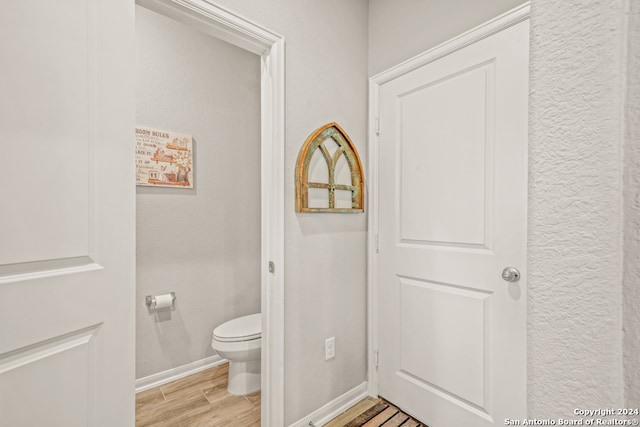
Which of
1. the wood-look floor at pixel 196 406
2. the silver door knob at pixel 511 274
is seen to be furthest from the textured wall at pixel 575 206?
the wood-look floor at pixel 196 406

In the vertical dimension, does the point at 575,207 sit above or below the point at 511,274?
above

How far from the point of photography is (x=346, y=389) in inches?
70.2

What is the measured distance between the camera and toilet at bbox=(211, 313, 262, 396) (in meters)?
1.85

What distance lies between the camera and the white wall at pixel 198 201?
2021 millimetres

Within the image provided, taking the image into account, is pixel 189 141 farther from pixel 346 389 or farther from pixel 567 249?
pixel 567 249

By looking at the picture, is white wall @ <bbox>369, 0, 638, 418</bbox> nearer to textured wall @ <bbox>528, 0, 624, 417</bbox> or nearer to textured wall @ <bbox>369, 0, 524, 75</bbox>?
textured wall @ <bbox>528, 0, 624, 417</bbox>

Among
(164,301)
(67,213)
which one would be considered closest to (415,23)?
(67,213)

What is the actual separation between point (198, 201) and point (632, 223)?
7.56 feet

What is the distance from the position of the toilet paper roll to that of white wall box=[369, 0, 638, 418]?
6.92 ft

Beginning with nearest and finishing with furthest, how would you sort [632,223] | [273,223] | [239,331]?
[632,223] < [273,223] < [239,331]

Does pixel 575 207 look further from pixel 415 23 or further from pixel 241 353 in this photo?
pixel 241 353

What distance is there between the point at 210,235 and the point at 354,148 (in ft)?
4.26

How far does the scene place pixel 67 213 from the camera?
81 centimetres

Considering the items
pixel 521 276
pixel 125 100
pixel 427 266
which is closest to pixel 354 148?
pixel 427 266
